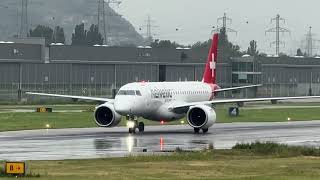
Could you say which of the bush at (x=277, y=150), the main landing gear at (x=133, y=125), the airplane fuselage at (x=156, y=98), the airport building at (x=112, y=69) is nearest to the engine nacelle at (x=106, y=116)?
the main landing gear at (x=133, y=125)

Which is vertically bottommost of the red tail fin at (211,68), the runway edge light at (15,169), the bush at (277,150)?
the bush at (277,150)

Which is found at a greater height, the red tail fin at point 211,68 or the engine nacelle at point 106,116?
the red tail fin at point 211,68

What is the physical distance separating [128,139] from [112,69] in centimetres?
8453

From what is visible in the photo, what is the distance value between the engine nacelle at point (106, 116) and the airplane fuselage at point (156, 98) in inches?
60.8

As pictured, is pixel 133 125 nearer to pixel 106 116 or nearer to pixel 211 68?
pixel 106 116

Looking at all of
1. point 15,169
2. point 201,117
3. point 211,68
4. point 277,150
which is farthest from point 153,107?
point 15,169

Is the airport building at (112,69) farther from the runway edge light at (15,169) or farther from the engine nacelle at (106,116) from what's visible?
the runway edge light at (15,169)

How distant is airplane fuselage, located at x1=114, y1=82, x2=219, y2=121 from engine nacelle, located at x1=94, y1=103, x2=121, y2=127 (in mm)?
1545

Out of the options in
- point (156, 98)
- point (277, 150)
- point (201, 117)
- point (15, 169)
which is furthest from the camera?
point (156, 98)

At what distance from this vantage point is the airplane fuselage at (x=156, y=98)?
60188 mm

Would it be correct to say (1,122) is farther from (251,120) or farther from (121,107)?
(251,120)

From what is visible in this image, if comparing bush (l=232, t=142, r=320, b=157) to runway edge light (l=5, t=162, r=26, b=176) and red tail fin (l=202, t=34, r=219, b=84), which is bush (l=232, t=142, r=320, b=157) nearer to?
runway edge light (l=5, t=162, r=26, b=176)

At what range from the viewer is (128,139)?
5416 centimetres

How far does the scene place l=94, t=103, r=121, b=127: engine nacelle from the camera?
62.1 m
